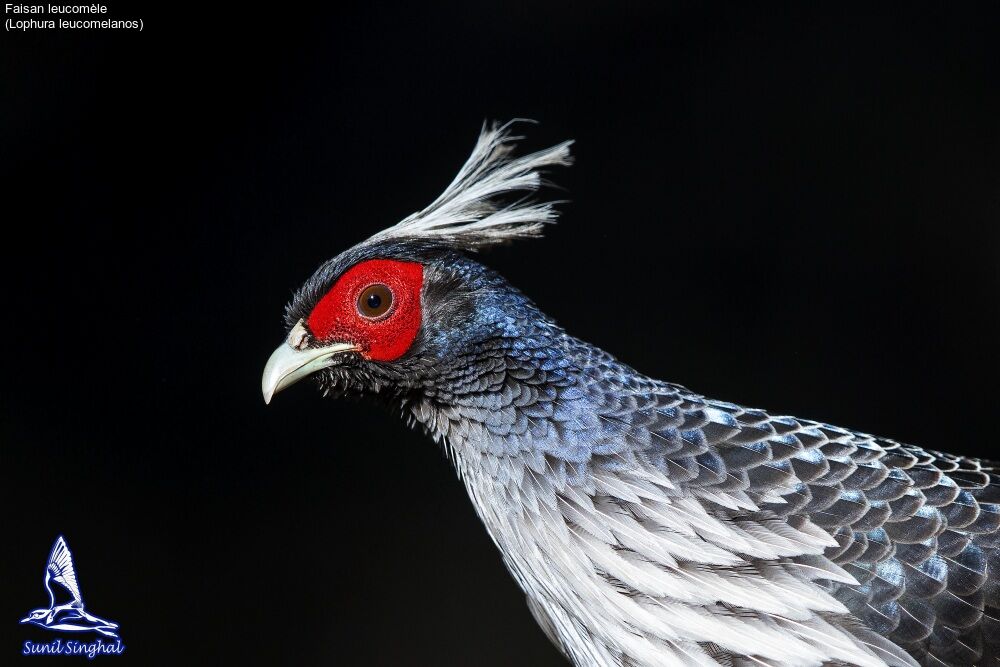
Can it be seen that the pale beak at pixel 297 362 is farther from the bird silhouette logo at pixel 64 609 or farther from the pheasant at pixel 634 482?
the bird silhouette logo at pixel 64 609

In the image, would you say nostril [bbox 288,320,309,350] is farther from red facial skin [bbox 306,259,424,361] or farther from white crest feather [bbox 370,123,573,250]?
white crest feather [bbox 370,123,573,250]

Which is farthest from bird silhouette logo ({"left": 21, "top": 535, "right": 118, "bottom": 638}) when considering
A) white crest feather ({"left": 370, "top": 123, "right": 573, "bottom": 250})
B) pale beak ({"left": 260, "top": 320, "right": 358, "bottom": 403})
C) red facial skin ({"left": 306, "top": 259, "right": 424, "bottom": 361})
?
white crest feather ({"left": 370, "top": 123, "right": 573, "bottom": 250})

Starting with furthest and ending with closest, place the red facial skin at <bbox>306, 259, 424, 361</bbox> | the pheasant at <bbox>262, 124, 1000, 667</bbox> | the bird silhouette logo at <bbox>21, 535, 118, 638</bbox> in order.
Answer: the bird silhouette logo at <bbox>21, 535, 118, 638</bbox>
the red facial skin at <bbox>306, 259, 424, 361</bbox>
the pheasant at <bbox>262, 124, 1000, 667</bbox>

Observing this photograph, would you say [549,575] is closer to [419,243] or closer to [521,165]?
[419,243]

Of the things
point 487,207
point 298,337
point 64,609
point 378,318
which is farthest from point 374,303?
point 64,609

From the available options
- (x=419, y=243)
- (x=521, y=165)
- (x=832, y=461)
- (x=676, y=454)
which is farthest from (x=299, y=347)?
(x=832, y=461)

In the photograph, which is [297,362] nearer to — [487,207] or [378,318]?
[378,318]
